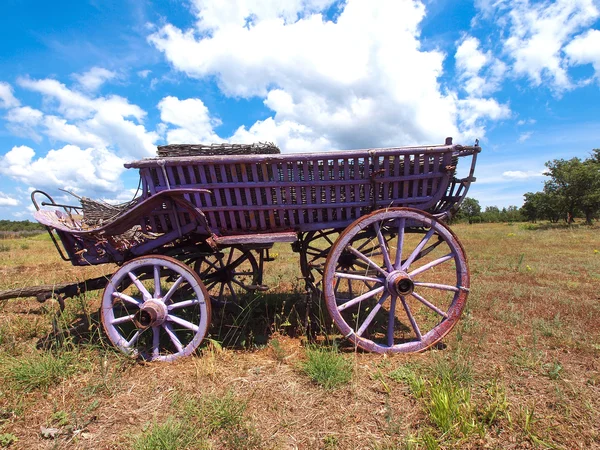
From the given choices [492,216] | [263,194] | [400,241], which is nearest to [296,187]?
[263,194]

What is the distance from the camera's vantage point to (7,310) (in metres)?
4.88

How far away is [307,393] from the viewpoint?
2.68 meters

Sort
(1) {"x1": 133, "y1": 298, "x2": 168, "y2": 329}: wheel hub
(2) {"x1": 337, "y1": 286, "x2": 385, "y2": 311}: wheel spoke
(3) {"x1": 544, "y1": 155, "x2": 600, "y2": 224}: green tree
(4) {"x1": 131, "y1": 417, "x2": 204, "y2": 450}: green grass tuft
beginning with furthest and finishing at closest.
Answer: (3) {"x1": 544, "y1": 155, "x2": 600, "y2": 224}: green tree
(2) {"x1": 337, "y1": 286, "x2": 385, "y2": 311}: wheel spoke
(1) {"x1": 133, "y1": 298, "x2": 168, "y2": 329}: wheel hub
(4) {"x1": 131, "y1": 417, "x2": 204, "y2": 450}: green grass tuft

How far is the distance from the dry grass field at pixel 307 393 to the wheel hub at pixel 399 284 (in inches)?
24.9

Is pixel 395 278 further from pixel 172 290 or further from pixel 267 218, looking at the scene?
pixel 172 290

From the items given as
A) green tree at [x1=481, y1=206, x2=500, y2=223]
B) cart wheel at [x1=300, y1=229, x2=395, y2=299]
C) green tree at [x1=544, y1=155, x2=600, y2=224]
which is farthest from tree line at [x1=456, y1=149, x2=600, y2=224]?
green tree at [x1=481, y1=206, x2=500, y2=223]

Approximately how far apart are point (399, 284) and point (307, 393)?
1.42m

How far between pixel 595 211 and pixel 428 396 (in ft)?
115

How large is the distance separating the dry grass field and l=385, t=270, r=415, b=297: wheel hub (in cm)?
63

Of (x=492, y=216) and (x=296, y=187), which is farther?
(x=492, y=216)

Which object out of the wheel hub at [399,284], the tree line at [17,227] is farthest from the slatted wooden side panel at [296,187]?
the tree line at [17,227]

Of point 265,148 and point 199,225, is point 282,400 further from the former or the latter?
point 265,148

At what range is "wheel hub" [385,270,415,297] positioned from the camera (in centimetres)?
332

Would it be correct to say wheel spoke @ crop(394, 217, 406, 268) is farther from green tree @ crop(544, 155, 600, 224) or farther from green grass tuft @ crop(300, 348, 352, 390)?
green tree @ crop(544, 155, 600, 224)
